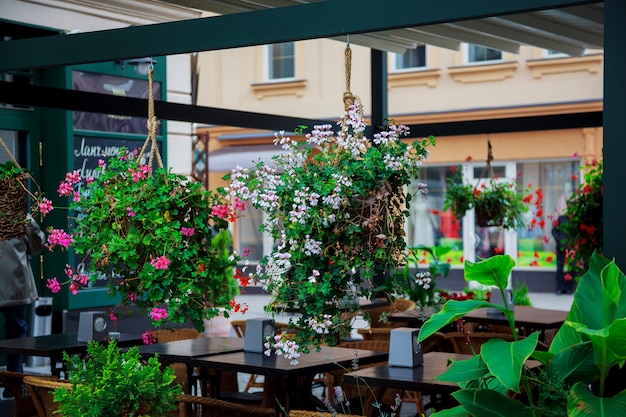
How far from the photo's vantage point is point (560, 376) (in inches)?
126

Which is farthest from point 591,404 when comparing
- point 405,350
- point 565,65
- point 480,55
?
point 480,55

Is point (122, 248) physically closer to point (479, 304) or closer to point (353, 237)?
point (353, 237)

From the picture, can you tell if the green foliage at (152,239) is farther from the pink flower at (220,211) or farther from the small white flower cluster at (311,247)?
the small white flower cluster at (311,247)

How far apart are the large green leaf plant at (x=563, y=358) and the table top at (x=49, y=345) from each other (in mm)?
3379

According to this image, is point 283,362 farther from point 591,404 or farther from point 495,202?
point 495,202

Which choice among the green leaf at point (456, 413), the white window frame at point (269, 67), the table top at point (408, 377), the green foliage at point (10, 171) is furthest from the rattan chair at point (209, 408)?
the white window frame at point (269, 67)

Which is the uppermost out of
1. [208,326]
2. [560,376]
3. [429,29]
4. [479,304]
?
[429,29]

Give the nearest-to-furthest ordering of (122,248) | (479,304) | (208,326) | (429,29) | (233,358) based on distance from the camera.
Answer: (479,304)
(122,248)
(233,358)
(429,29)
(208,326)

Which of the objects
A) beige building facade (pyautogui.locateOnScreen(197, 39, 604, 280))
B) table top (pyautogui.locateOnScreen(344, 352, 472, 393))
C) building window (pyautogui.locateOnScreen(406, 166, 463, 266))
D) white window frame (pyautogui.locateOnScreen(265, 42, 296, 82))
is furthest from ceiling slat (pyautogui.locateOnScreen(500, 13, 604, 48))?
white window frame (pyautogui.locateOnScreen(265, 42, 296, 82))

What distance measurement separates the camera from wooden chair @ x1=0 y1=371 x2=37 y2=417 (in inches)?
204

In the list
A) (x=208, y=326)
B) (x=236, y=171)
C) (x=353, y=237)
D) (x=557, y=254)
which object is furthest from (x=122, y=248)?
(x=557, y=254)

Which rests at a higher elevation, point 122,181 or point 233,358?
point 122,181

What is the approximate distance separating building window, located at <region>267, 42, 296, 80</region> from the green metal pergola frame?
13.7 meters

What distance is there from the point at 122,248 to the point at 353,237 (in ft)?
3.31
